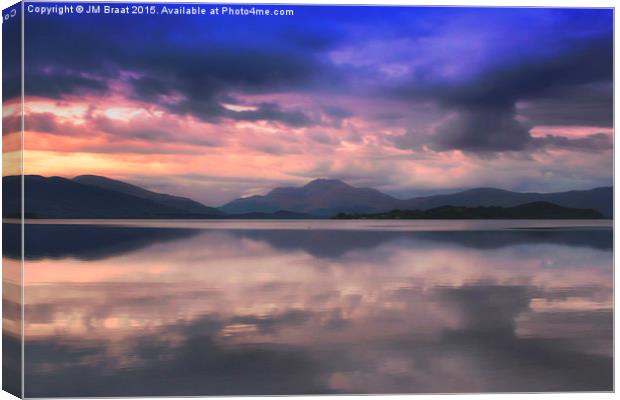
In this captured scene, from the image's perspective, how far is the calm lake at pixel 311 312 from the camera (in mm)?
6574

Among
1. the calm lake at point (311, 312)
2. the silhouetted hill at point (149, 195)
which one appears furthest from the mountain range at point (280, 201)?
the calm lake at point (311, 312)

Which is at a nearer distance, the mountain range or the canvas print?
the canvas print

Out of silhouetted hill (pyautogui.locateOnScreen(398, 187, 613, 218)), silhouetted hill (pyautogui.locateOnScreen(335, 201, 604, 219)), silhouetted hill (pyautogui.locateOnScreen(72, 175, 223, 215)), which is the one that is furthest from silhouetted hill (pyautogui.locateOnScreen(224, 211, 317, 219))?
silhouetted hill (pyautogui.locateOnScreen(398, 187, 613, 218))

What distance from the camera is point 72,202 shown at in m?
6.99

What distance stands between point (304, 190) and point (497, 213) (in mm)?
1718

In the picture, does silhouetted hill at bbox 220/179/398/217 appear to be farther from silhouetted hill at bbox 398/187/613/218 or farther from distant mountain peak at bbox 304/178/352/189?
silhouetted hill at bbox 398/187/613/218

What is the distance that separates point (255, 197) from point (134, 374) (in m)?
1.88

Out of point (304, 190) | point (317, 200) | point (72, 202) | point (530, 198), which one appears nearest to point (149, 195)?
point (72, 202)

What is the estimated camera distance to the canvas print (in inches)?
260

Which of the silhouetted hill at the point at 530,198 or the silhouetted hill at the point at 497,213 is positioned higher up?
the silhouetted hill at the point at 530,198

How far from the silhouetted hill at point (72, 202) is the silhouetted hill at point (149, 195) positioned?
0.04 m

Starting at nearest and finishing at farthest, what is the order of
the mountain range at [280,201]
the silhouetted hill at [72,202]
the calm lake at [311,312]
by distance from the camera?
the silhouetted hill at [72,202] → the calm lake at [311,312] → the mountain range at [280,201]

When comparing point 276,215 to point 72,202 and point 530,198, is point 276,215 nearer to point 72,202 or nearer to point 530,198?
point 72,202

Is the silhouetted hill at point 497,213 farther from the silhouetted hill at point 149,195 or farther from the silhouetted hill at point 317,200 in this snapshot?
the silhouetted hill at point 149,195
